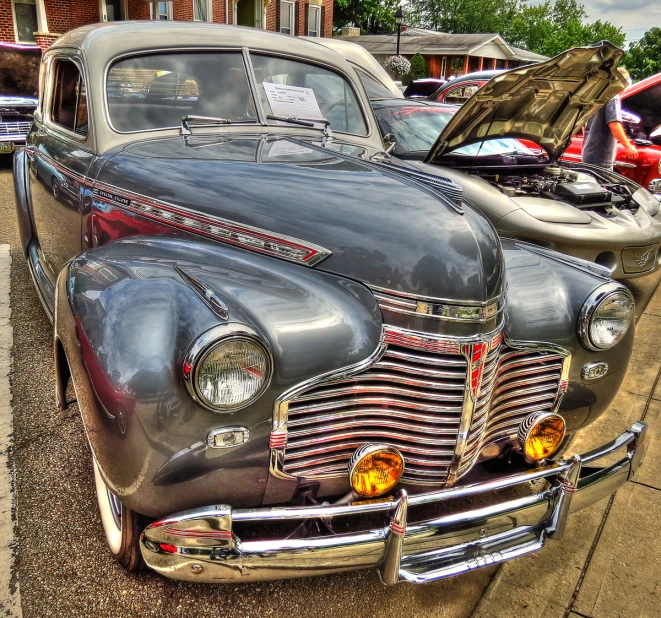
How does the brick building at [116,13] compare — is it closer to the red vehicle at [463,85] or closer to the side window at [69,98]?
the red vehicle at [463,85]

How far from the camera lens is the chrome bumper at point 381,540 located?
1676mm

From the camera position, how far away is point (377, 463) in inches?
73.2

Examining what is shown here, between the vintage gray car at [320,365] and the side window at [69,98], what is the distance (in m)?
0.52

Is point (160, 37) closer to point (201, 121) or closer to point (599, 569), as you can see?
point (201, 121)

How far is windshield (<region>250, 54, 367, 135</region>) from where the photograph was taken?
10.2 ft

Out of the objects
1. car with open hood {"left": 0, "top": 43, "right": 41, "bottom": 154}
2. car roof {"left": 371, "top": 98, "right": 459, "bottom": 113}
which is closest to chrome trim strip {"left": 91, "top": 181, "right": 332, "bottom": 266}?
car roof {"left": 371, "top": 98, "right": 459, "bottom": 113}

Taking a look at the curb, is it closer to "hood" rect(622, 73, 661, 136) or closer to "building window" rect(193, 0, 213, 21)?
"hood" rect(622, 73, 661, 136)

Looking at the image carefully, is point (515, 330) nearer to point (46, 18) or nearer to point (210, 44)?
point (210, 44)

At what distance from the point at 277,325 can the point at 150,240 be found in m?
0.72

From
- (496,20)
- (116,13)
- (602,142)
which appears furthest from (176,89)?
(496,20)

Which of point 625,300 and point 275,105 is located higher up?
point 275,105

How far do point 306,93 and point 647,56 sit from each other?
35868 mm

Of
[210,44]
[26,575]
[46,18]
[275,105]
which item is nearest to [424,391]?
[26,575]

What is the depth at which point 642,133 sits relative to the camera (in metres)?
7.96
